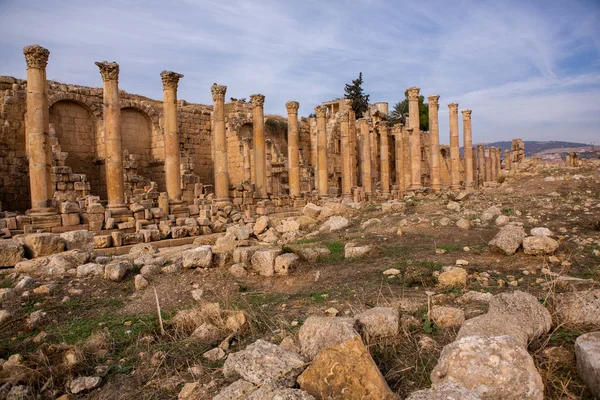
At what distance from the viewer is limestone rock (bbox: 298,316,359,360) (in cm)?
393

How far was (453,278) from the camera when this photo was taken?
6.17 metres

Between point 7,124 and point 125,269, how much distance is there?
14054mm

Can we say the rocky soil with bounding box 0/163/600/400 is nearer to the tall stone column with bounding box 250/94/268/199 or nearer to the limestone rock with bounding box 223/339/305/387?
the limestone rock with bounding box 223/339/305/387

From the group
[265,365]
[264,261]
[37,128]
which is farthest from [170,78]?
[265,365]

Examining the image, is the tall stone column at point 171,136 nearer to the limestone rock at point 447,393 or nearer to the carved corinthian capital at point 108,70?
the carved corinthian capital at point 108,70

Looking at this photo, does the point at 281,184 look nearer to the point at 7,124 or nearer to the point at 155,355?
the point at 7,124

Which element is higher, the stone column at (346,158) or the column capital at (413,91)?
the column capital at (413,91)

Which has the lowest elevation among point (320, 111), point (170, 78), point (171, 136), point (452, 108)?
point (171, 136)

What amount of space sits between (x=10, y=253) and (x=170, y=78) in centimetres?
1009

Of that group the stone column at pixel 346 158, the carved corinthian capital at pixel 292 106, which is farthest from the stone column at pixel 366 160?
the carved corinthian capital at pixel 292 106

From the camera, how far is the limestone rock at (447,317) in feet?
14.6

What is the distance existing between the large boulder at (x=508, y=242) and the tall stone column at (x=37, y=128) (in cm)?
1281

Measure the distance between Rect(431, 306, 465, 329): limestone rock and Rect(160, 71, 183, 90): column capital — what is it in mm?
15183

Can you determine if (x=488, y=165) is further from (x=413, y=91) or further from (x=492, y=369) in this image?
(x=492, y=369)
